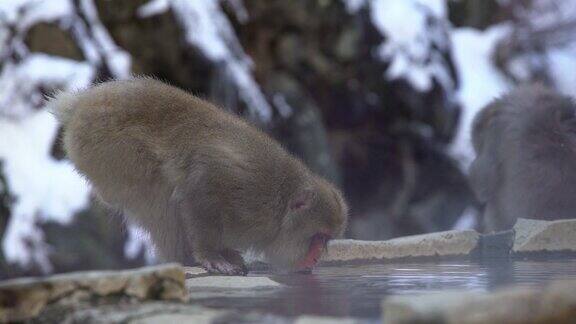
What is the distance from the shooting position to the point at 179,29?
8555 millimetres

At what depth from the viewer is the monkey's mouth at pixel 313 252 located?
410 cm

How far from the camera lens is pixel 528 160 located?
17.4 ft

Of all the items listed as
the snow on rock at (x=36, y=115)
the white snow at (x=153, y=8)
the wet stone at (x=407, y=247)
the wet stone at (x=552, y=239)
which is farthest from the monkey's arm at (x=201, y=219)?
the white snow at (x=153, y=8)

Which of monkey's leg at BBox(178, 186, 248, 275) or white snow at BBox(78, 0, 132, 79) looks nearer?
monkey's leg at BBox(178, 186, 248, 275)

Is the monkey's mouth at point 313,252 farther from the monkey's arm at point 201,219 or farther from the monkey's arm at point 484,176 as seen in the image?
the monkey's arm at point 484,176

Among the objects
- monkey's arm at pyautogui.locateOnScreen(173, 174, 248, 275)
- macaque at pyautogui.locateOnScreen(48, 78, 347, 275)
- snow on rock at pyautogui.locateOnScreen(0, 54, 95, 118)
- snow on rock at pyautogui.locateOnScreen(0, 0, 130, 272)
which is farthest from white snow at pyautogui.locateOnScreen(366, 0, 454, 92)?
monkey's arm at pyautogui.locateOnScreen(173, 174, 248, 275)

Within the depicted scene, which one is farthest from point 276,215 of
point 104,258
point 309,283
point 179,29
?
point 179,29

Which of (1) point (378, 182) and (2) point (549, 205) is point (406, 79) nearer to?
(1) point (378, 182)

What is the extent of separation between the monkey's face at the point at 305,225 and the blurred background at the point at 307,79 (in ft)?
11.8

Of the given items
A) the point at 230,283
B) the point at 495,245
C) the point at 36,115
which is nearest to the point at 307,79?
the point at 36,115

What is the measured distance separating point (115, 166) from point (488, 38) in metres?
5.89

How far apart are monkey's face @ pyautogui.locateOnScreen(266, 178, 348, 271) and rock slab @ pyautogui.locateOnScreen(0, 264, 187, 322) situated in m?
1.79

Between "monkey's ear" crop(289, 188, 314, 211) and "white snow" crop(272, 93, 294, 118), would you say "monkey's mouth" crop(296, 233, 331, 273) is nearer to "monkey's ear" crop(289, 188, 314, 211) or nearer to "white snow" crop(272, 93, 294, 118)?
"monkey's ear" crop(289, 188, 314, 211)

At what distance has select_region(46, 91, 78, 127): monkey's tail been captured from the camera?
4232 millimetres
